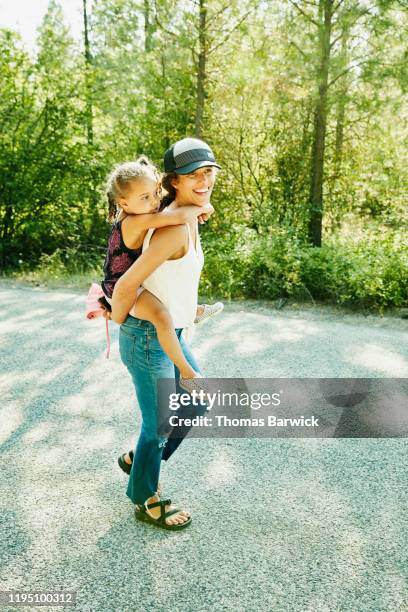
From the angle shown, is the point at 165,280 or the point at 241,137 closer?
the point at 165,280

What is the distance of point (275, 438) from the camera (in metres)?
3.41

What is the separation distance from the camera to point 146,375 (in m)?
2.18

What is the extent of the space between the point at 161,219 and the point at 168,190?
0.26 meters

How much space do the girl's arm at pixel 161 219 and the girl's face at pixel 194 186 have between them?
7 centimetres

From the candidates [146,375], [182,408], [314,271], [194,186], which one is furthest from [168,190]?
[314,271]

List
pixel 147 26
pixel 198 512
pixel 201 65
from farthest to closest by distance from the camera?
pixel 147 26, pixel 201 65, pixel 198 512

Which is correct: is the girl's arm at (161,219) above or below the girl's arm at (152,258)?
above

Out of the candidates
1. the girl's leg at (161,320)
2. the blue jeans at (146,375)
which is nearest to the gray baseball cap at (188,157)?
the girl's leg at (161,320)

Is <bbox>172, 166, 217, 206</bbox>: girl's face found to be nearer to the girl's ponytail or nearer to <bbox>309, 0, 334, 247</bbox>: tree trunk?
the girl's ponytail

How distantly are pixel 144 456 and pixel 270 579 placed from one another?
0.69 meters

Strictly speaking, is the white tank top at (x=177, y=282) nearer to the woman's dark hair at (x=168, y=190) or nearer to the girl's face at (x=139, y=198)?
the girl's face at (x=139, y=198)

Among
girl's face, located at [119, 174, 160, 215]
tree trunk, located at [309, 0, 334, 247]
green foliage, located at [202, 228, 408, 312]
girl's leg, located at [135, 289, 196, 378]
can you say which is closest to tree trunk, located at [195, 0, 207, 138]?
tree trunk, located at [309, 0, 334, 247]

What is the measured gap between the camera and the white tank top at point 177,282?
209 cm

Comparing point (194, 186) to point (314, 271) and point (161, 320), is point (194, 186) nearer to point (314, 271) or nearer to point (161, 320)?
→ point (161, 320)
